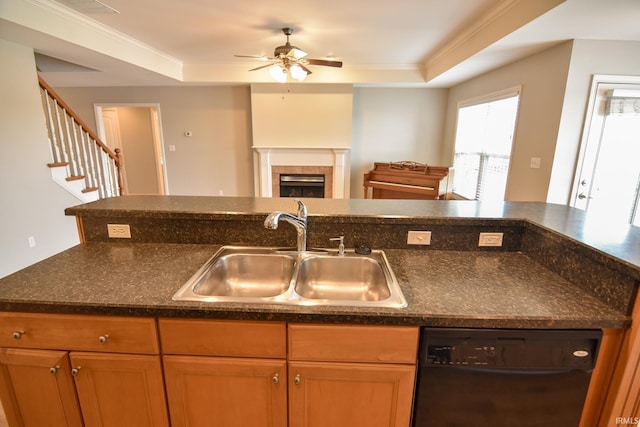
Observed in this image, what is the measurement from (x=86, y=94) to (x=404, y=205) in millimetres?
6198

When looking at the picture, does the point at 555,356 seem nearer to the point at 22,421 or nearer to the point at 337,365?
the point at 337,365

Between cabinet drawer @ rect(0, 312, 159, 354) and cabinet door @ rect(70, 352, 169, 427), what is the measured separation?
38 mm

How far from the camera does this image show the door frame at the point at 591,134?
255cm

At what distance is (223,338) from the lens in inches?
38.7

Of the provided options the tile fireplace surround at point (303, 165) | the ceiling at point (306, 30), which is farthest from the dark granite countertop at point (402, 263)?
the tile fireplace surround at point (303, 165)

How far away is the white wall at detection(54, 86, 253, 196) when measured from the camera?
518 cm

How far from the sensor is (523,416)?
99 centimetres

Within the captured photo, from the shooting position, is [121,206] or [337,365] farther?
[121,206]

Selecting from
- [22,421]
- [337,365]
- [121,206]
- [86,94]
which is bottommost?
[22,421]

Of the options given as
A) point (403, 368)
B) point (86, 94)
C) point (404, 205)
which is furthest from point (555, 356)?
point (86, 94)

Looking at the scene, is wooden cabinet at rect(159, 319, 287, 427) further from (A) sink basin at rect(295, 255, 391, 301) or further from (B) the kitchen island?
(A) sink basin at rect(295, 255, 391, 301)

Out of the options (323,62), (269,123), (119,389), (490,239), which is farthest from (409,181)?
(119,389)

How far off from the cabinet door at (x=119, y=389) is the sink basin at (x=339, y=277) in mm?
648

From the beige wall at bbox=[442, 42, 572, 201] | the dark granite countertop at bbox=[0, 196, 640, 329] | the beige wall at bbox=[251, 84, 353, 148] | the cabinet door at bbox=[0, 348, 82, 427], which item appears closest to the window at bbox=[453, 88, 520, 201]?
the beige wall at bbox=[442, 42, 572, 201]
